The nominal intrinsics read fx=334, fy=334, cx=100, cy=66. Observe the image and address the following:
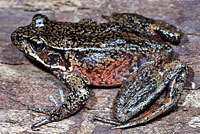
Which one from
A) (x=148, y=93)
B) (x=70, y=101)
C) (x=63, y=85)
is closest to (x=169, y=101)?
(x=148, y=93)

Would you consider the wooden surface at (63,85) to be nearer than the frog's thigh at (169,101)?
No

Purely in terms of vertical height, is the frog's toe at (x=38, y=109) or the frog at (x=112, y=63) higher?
the frog at (x=112, y=63)

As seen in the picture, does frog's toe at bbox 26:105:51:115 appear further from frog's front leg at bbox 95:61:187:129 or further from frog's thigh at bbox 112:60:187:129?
frog's thigh at bbox 112:60:187:129

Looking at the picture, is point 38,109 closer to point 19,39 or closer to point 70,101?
point 70,101

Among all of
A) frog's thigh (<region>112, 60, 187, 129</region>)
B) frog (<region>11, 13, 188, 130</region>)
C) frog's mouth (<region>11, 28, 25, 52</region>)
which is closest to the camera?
frog's thigh (<region>112, 60, 187, 129</region>)

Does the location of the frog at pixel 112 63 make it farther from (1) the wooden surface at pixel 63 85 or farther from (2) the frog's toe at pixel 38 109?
(1) the wooden surface at pixel 63 85

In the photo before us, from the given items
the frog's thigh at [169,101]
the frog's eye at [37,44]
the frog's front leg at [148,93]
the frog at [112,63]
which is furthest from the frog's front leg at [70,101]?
the frog's thigh at [169,101]

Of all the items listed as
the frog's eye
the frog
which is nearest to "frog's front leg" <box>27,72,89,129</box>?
the frog
